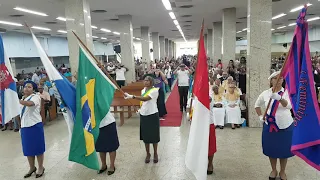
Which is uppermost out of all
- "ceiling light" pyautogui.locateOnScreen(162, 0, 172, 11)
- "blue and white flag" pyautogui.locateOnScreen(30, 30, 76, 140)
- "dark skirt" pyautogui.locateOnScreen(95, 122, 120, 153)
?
"ceiling light" pyautogui.locateOnScreen(162, 0, 172, 11)

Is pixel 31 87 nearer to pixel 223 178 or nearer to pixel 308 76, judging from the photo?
pixel 223 178

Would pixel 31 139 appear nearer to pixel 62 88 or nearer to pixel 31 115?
pixel 31 115

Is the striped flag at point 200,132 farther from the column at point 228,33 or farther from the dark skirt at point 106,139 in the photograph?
the column at point 228,33

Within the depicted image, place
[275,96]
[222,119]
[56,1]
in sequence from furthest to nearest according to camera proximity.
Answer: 1. [56,1]
2. [222,119]
3. [275,96]

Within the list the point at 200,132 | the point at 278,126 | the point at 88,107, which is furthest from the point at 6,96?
the point at 278,126

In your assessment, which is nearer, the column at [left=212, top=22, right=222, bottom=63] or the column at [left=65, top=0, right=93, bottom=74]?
the column at [left=65, top=0, right=93, bottom=74]

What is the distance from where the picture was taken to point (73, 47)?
28.4 ft

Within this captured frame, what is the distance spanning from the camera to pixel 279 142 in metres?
3.73

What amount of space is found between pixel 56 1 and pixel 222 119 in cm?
688


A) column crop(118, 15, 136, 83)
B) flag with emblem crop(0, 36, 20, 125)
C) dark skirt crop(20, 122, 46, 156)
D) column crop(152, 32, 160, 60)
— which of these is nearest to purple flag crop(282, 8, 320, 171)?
dark skirt crop(20, 122, 46, 156)

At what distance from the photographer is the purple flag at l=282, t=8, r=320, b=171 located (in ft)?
9.53

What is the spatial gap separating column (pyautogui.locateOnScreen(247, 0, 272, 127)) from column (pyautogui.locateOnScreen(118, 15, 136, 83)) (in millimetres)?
7157

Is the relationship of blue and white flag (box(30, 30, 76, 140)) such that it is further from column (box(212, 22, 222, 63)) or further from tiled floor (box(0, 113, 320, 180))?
column (box(212, 22, 222, 63))

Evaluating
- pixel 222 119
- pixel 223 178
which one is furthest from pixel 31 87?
pixel 222 119
